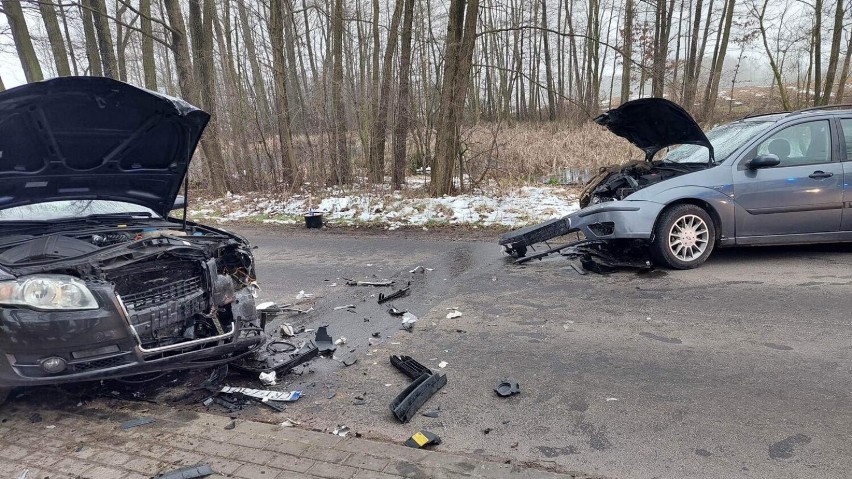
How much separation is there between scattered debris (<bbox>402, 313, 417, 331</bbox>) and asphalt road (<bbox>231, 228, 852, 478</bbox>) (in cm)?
8

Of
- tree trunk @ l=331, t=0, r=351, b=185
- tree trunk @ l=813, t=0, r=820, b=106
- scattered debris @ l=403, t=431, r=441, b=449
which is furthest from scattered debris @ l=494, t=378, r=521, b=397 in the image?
tree trunk @ l=813, t=0, r=820, b=106

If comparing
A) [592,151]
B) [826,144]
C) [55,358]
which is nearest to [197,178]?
[592,151]

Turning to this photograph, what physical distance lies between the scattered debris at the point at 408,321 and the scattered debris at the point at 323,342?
77cm

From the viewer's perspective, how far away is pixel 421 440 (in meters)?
3.04

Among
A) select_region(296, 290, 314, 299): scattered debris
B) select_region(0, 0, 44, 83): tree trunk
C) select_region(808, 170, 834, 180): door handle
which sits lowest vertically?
select_region(296, 290, 314, 299): scattered debris

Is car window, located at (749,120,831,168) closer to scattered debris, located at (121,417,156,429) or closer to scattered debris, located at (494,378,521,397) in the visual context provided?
scattered debris, located at (494,378,521,397)

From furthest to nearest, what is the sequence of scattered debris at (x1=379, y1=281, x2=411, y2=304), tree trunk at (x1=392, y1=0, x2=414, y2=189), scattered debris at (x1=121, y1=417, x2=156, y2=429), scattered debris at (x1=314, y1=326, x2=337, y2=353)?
tree trunk at (x1=392, y1=0, x2=414, y2=189)
scattered debris at (x1=379, y1=281, x2=411, y2=304)
scattered debris at (x1=314, y1=326, x2=337, y2=353)
scattered debris at (x1=121, y1=417, x2=156, y2=429)

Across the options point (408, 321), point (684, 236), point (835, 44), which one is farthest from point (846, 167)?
point (835, 44)

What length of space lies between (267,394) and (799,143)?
22.1 ft

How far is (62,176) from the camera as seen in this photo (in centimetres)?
419

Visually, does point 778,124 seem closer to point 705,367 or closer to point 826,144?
point 826,144

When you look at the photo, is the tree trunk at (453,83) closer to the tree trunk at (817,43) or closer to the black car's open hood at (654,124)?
the black car's open hood at (654,124)

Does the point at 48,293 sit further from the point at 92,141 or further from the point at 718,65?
the point at 718,65

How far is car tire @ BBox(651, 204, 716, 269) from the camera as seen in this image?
614 cm
